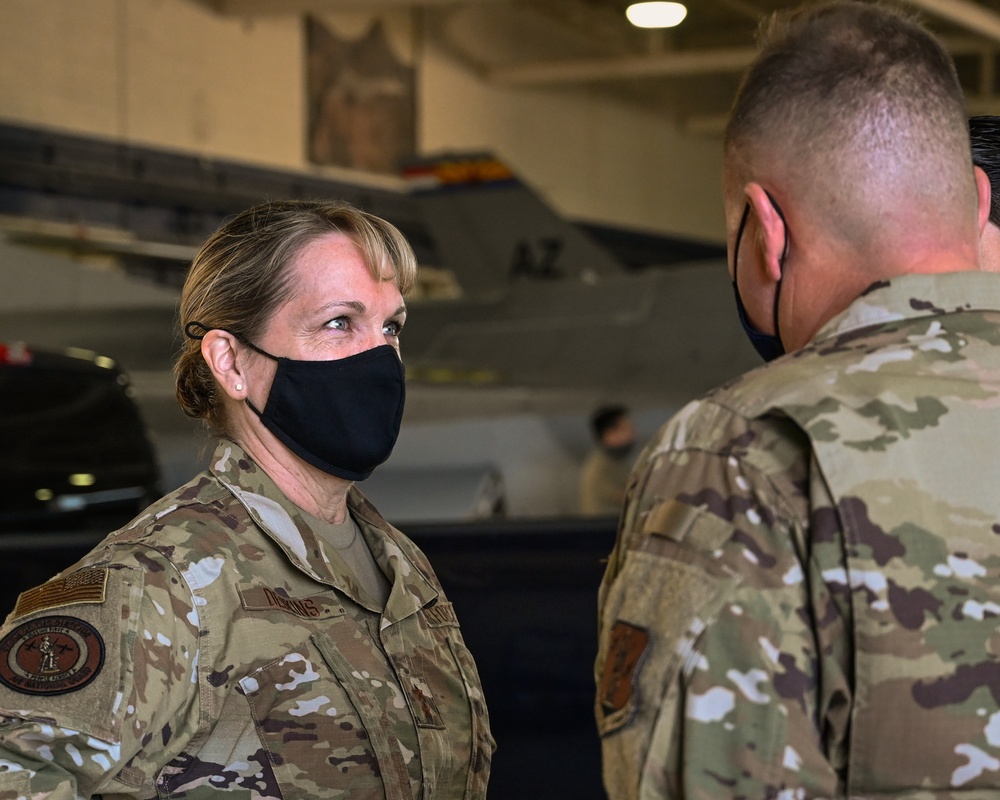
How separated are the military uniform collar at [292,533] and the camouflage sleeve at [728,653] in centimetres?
64

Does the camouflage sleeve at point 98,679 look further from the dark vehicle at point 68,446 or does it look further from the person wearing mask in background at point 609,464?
the person wearing mask in background at point 609,464

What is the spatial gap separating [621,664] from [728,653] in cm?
10

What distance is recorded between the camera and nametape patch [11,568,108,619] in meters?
1.34

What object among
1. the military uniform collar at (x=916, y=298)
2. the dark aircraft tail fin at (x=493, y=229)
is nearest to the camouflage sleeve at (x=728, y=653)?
the military uniform collar at (x=916, y=298)

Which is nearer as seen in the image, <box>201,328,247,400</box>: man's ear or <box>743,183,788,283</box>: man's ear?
<box>743,183,788,283</box>: man's ear

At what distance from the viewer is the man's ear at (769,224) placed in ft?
3.69

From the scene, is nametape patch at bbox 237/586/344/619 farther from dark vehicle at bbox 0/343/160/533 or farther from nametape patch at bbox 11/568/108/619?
dark vehicle at bbox 0/343/160/533

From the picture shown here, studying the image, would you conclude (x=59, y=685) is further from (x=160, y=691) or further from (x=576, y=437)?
(x=576, y=437)

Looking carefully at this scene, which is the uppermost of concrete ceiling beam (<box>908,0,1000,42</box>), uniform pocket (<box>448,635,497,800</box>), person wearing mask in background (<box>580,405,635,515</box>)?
concrete ceiling beam (<box>908,0,1000,42</box>)

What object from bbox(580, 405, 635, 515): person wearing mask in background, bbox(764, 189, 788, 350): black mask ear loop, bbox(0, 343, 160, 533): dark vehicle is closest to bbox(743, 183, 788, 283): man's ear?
bbox(764, 189, 788, 350): black mask ear loop

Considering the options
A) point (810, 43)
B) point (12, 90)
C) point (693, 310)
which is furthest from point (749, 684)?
point (12, 90)

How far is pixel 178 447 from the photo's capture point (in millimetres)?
7711

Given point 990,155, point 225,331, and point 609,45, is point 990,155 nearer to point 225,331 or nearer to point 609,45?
point 225,331

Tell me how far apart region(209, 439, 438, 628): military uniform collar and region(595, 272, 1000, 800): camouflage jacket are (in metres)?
0.62
